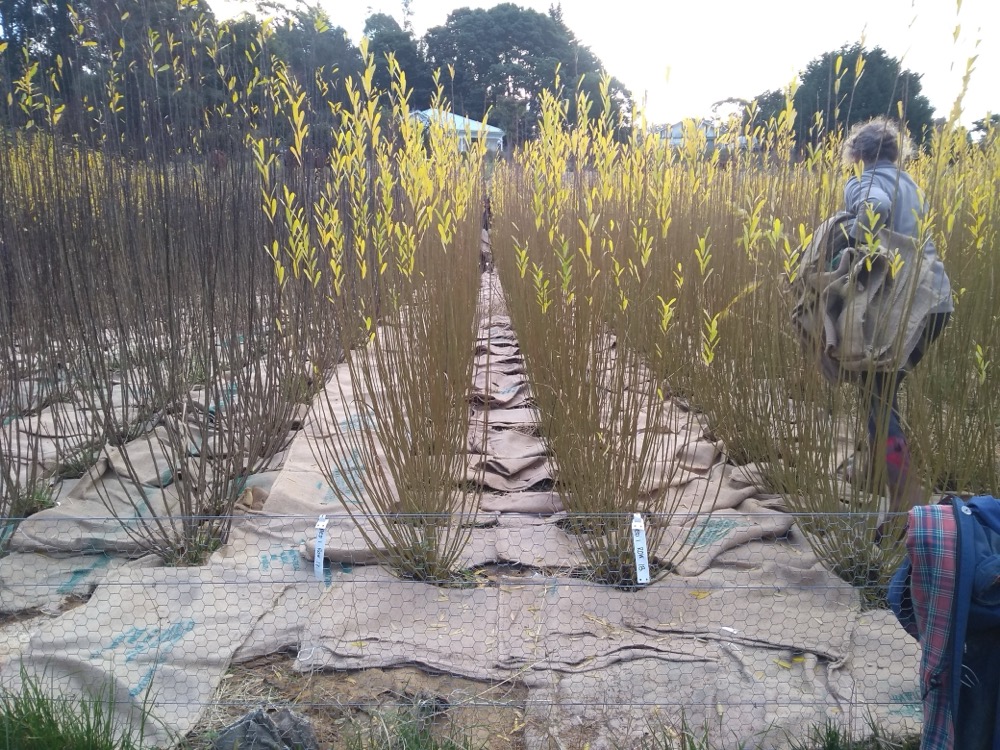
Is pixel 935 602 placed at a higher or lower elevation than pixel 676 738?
higher

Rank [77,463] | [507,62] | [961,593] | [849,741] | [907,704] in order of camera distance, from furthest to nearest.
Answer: [507,62] < [77,463] < [907,704] < [849,741] < [961,593]

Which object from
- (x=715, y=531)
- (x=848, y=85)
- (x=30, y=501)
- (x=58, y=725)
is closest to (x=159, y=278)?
(x=30, y=501)

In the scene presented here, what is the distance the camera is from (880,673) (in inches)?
66.3

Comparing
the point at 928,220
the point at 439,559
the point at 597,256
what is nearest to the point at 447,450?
the point at 439,559

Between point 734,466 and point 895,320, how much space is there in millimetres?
1004

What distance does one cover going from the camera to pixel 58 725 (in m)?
1.50

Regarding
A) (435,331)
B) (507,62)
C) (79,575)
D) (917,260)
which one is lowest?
(79,575)

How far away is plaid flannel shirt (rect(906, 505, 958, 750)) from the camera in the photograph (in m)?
1.18

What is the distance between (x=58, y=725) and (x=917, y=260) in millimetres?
2331

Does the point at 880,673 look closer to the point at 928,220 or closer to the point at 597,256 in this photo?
the point at 928,220

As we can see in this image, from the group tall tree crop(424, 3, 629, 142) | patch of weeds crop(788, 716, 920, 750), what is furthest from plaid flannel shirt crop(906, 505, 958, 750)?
tall tree crop(424, 3, 629, 142)

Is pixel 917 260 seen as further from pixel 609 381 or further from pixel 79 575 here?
pixel 79 575

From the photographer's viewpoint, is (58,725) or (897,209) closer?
(58,725)

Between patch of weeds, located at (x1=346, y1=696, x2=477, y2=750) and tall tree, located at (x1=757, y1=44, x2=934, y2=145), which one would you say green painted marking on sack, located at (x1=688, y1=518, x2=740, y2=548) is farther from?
tall tree, located at (x1=757, y1=44, x2=934, y2=145)
